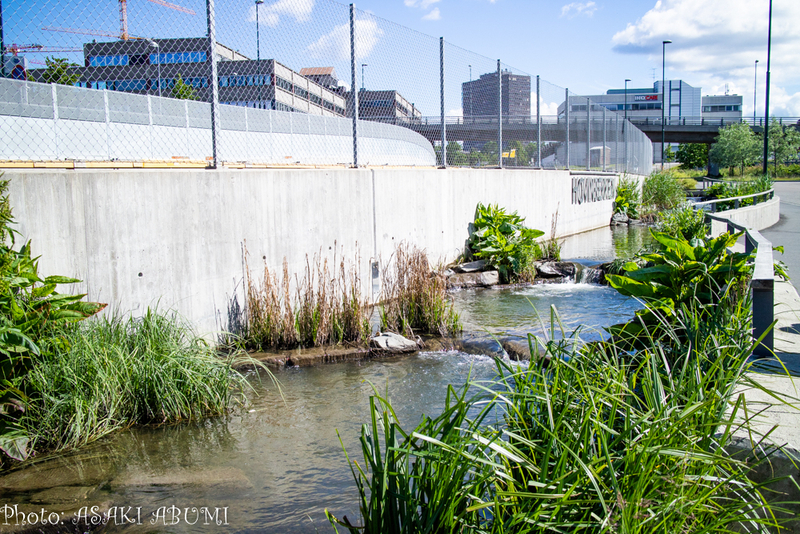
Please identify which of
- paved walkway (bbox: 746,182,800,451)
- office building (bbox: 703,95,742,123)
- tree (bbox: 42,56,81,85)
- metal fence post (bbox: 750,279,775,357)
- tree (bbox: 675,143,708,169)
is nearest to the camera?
paved walkway (bbox: 746,182,800,451)

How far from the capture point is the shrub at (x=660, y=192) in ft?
85.9

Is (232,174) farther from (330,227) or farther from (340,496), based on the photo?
(340,496)

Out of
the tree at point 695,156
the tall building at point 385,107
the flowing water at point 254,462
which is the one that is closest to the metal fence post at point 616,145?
the tall building at point 385,107

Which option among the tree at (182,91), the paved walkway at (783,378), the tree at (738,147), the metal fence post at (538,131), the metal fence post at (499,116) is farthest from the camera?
the tree at (738,147)

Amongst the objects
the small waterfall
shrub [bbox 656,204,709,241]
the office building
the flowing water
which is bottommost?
the flowing water

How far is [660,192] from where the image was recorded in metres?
26.4

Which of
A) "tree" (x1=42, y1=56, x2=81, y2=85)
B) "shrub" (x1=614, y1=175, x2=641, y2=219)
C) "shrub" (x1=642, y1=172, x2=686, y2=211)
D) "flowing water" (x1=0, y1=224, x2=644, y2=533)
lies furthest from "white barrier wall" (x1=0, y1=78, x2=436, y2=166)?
"shrub" (x1=642, y1=172, x2=686, y2=211)

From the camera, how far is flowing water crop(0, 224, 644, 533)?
11.8 ft

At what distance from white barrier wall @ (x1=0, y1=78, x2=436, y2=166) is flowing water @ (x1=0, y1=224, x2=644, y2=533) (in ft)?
10.6

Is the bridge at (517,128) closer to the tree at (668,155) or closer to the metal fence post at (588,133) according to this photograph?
the metal fence post at (588,133)

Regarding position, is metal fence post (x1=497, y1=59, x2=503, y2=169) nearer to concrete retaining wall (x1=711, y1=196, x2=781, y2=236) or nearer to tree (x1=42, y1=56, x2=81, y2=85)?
concrete retaining wall (x1=711, y1=196, x2=781, y2=236)

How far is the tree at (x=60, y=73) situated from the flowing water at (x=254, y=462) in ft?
12.1

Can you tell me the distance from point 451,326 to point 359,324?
1.25m

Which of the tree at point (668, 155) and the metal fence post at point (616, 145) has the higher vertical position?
the tree at point (668, 155)
